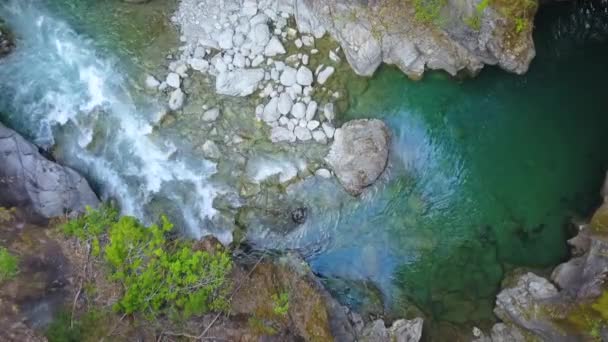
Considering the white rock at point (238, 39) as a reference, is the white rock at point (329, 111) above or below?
below

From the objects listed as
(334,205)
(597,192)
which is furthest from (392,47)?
(597,192)

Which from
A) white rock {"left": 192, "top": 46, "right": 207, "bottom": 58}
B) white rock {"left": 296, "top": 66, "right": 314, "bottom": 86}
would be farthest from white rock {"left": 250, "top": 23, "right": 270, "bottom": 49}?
white rock {"left": 192, "top": 46, "right": 207, "bottom": 58}

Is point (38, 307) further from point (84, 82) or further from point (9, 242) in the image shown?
point (84, 82)

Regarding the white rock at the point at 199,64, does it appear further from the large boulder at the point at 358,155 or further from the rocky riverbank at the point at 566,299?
the rocky riverbank at the point at 566,299

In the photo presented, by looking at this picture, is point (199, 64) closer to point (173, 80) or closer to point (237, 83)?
point (173, 80)

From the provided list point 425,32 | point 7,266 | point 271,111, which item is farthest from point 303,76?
point 7,266

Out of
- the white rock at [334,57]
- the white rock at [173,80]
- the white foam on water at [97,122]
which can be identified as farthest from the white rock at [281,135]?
the white rock at [173,80]

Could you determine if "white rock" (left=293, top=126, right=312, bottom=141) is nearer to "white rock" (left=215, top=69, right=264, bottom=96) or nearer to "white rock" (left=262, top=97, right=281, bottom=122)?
"white rock" (left=262, top=97, right=281, bottom=122)
